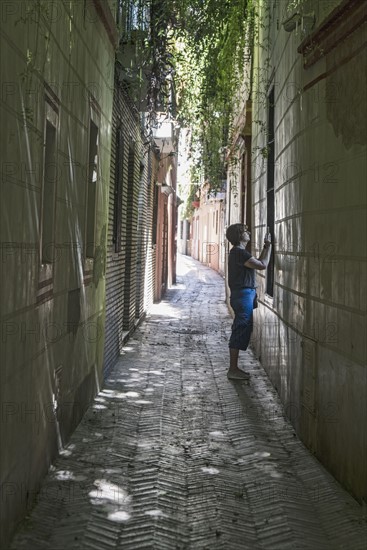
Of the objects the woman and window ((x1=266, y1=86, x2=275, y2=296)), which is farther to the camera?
window ((x1=266, y1=86, x2=275, y2=296))

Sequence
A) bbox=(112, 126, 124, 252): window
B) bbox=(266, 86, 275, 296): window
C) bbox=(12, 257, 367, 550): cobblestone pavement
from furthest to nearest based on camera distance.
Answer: bbox=(112, 126, 124, 252): window → bbox=(266, 86, 275, 296): window → bbox=(12, 257, 367, 550): cobblestone pavement

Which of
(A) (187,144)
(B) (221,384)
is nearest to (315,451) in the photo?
(B) (221,384)

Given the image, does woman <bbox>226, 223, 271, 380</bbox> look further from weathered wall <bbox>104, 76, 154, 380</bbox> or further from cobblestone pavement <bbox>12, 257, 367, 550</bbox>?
weathered wall <bbox>104, 76, 154, 380</bbox>

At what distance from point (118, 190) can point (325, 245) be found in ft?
16.5

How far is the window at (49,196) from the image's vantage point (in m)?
4.65

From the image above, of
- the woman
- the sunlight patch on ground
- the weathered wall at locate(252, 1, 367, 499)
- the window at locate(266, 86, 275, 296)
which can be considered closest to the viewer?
the sunlight patch on ground

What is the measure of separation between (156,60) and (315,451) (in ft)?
18.4

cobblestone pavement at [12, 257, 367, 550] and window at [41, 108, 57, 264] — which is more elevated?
window at [41, 108, 57, 264]

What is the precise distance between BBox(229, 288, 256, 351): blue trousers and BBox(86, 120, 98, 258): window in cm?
234

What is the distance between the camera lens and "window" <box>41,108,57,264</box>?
183 inches

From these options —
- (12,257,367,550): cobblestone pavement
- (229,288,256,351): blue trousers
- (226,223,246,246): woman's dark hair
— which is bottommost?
(12,257,367,550): cobblestone pavement

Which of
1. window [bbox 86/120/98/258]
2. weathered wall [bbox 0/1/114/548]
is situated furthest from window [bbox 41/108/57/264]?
window [bbox 86/120/98/258]

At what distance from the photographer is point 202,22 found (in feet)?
28.7

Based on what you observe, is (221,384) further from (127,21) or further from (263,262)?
A: (127,21)
